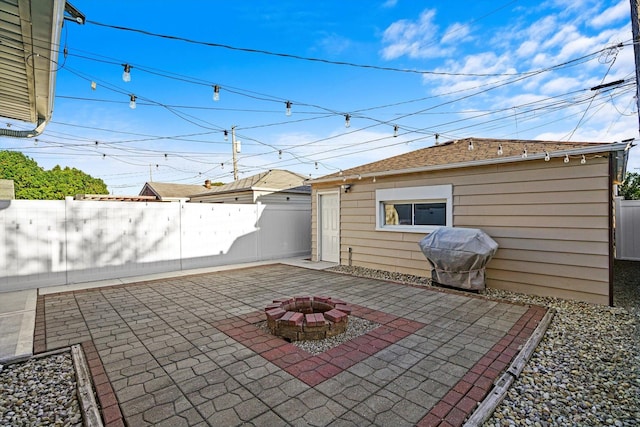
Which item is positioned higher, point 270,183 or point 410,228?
point 270,183

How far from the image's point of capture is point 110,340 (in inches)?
129

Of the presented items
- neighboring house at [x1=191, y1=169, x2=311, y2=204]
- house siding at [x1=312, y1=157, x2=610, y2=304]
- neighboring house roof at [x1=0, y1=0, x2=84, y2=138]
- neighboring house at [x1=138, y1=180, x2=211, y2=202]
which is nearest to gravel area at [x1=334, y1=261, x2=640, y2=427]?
house siding at [x1=312, y1=157, x2=610, y2=304]

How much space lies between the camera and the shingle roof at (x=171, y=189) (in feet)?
61.7

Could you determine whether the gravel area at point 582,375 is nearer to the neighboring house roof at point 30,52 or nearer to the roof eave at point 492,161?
the roof eave at point 492,161

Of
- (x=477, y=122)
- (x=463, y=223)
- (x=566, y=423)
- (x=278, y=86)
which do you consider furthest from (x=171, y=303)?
(x=477, y=122)

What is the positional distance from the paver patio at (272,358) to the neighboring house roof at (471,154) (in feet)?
8.23

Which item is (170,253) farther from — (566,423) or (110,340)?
(566,423)

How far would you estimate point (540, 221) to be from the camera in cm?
501

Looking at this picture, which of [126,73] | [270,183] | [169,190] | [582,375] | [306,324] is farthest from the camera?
[169,190]

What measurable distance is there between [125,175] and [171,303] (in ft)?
92.4

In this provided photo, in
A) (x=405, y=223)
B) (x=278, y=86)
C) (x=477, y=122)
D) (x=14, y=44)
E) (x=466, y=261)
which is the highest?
(x=278, y=86)

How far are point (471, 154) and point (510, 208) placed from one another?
1449 millimetres

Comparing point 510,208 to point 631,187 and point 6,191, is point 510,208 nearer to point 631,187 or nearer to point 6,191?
point 6,191

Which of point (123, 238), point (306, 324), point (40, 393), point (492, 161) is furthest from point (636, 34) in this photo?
point (123, 238)
